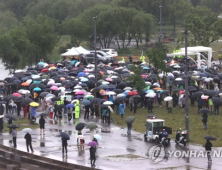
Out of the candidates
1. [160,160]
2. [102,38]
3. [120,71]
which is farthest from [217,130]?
[102,38]

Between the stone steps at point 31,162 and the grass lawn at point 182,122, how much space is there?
793cm

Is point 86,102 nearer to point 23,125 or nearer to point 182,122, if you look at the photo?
point 23,125

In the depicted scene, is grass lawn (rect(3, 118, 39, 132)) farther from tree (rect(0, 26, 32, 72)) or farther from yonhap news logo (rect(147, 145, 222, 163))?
tree (rect(0, 26, 32, 72))

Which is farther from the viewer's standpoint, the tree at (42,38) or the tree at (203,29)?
the tree at (42,38)

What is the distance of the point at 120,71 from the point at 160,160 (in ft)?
84.5

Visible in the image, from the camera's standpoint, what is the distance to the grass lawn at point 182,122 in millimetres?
36219

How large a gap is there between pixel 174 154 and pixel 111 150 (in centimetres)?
308

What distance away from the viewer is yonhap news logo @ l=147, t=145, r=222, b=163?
3111 centimetres

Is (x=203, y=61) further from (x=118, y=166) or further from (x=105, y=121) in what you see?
(x=118, y=166)

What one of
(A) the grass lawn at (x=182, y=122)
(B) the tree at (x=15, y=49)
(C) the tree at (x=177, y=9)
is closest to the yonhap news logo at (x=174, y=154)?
(A) the grass lawn at (x=182, y=122)

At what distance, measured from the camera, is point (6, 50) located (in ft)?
226

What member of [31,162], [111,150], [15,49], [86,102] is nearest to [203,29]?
[15,49]

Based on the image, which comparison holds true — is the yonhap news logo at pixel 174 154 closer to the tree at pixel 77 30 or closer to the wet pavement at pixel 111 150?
the wet pavement at pixel 111 150

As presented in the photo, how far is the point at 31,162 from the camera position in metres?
30.4
